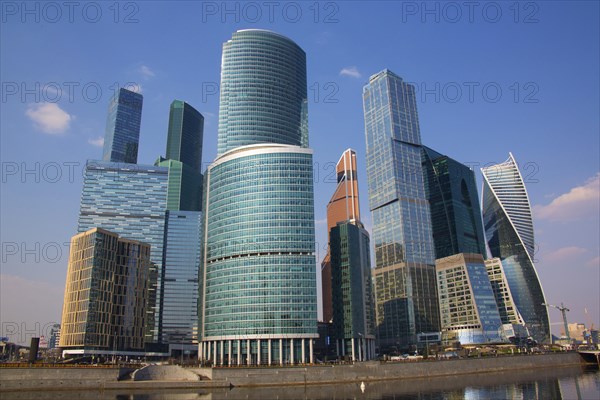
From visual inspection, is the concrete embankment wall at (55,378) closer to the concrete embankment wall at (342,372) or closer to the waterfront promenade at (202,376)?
the waterfront promenade at (202,376)

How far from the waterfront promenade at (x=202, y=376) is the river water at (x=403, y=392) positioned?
13.8ft

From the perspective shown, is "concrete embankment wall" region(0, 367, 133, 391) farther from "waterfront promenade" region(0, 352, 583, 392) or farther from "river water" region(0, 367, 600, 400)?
"river water" region(0, 367, 600, 400)

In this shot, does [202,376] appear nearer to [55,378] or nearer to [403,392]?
[55,378]

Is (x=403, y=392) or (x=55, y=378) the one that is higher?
(x=55, y=378)

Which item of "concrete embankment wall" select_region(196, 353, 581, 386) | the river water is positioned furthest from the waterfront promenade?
the river water

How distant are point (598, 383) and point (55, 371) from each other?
148425 millimetres

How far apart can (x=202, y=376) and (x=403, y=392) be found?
5925cm

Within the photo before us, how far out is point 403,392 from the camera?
128 metres

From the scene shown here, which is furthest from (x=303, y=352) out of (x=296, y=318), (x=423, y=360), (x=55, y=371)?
(x=55, y=371)

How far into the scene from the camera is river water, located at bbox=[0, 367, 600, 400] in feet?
383

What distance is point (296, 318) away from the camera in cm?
19825

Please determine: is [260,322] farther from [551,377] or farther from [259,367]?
[551,377]

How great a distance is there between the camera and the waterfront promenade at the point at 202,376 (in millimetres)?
135750

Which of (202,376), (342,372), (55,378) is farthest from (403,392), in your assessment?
(55,378)
